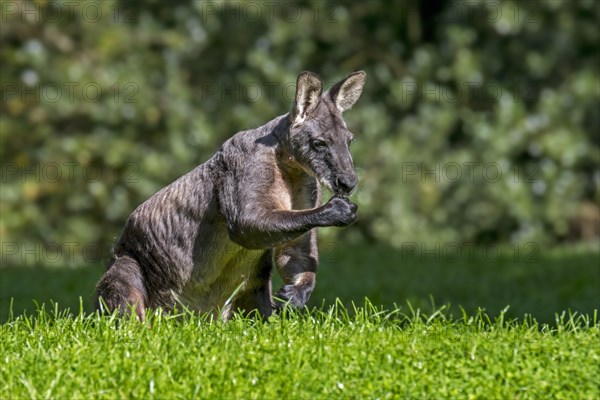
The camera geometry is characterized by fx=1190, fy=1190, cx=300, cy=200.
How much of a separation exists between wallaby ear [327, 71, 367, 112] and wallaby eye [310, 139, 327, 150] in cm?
33

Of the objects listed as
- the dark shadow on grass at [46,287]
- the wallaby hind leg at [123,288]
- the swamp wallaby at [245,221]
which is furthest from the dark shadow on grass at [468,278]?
the wallaby hind leg at [123,288]

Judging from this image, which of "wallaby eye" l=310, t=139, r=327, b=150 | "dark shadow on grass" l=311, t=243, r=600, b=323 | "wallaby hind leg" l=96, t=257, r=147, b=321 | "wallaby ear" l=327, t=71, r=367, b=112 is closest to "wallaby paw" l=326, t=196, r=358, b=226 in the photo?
"wallaby eye" l=310, t=139, r=327, b=150

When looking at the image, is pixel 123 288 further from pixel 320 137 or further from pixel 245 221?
pixel 320 137

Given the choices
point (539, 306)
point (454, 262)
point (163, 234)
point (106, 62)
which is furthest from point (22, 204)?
point (163, 234)

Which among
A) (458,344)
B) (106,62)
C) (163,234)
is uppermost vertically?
(106,62)

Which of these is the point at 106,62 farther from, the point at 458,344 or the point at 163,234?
the point at 458,344

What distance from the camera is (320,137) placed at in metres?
5.55

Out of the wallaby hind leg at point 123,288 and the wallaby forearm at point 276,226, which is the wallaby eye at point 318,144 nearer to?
the wallaby forearm at point 276,226

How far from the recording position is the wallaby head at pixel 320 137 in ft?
18.0

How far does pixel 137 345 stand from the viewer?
496 cm

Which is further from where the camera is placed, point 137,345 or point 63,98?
point 63,98

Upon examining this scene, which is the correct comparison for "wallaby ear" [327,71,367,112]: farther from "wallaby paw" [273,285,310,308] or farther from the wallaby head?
"wallaby paw" [273,285,310,308]

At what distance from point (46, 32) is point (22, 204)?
194 centimetres

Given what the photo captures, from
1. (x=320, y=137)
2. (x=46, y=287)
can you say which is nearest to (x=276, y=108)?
(x=46, y=287)
